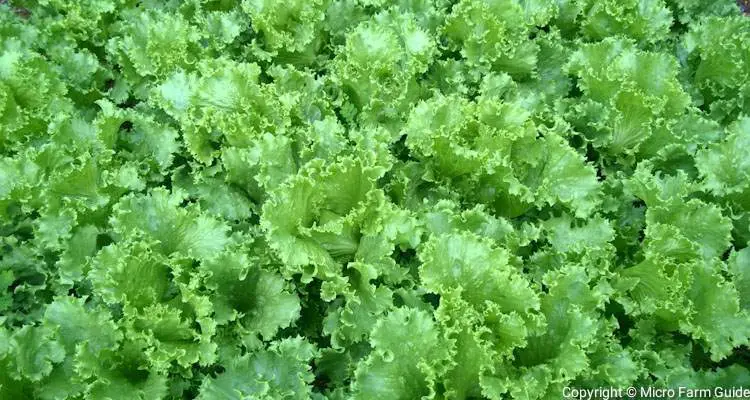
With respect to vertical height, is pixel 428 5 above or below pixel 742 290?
above

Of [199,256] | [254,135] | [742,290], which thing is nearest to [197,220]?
[199,256]

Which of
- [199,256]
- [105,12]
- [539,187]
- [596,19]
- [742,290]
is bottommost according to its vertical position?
[199,256]

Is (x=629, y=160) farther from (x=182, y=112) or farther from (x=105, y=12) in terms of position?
(x=105, y=12)

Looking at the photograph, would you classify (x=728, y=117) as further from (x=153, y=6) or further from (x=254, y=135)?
(x=153, y=6)

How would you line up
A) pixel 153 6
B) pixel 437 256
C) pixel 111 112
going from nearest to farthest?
pixel 437 256 < pixel 111 112 < pixel 153 6

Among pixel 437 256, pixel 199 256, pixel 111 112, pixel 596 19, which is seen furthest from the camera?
pixel 596 19

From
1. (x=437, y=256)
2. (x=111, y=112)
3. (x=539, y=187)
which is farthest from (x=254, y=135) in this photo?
(x=539, y=187)

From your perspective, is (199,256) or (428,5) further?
(428,5)
